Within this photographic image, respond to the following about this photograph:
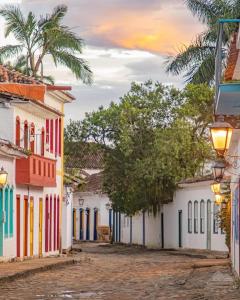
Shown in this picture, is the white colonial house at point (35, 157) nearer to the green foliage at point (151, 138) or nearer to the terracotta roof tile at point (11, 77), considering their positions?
the terracotta roof tile at point (11, 77)

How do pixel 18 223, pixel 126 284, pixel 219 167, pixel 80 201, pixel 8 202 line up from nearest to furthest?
pixel 219 167
pixel 126 284
pixel 8 202
pixel 18 223
pixel 80 201

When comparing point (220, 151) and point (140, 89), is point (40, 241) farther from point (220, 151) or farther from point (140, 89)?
point (220, 151)

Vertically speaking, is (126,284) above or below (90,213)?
below

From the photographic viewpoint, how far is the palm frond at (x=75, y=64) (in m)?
50.2

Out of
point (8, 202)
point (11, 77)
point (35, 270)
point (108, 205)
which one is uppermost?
point (11, 77)

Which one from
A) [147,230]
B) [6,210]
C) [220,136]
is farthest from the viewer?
[147,230]

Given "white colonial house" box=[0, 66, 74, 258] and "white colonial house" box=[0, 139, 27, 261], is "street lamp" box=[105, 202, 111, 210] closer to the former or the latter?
"white colonial house" box=[0, 66, 74, 258]

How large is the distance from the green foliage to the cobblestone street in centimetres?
1912

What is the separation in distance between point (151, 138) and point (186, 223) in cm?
535

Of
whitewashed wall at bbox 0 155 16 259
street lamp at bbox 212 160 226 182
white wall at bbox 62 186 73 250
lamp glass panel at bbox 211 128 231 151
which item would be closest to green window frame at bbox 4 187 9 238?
whitewashed wall at bbox 0 155 16 259

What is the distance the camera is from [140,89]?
2196 inches

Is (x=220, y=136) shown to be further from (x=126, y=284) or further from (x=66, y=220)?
(x=66, y=220)

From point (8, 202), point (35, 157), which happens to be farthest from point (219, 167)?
point (35, 157)

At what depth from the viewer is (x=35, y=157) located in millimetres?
38062
